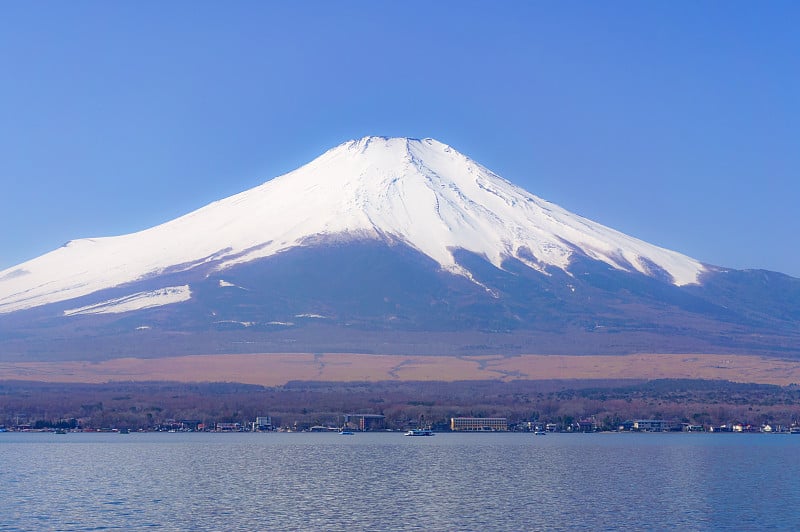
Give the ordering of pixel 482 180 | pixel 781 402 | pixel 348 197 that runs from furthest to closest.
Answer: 1. pixel 482 180
2. pixel 348 197
3. pixel 781 402

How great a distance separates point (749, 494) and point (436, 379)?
6273cm

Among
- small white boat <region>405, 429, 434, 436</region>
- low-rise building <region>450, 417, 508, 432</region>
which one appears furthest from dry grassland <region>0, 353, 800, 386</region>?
small white boat <region>405, 429, 434, 436</region>

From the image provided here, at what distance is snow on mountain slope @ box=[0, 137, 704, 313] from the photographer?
A: 476ft

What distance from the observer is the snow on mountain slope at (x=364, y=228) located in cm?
14512

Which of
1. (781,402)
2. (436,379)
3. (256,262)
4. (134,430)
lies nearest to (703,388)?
(781,402)

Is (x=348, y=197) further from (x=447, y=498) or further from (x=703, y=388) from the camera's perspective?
(x=447, y=498)

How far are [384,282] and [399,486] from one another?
301ft

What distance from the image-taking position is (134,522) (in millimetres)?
35000

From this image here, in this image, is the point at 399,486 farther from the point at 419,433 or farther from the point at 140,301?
the point at 140,301

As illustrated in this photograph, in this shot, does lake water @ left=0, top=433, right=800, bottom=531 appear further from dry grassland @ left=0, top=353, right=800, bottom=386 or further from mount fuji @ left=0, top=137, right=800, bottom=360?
mount fuji @ left=0, top=137, right=800, bottom=360

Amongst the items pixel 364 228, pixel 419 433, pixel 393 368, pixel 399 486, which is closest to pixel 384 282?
pixel 364 228

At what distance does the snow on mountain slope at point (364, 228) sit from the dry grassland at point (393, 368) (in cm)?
2775

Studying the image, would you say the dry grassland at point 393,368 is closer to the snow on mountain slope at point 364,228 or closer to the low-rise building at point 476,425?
the low-rise building at point 476,425

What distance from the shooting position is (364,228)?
14612 centimetres
